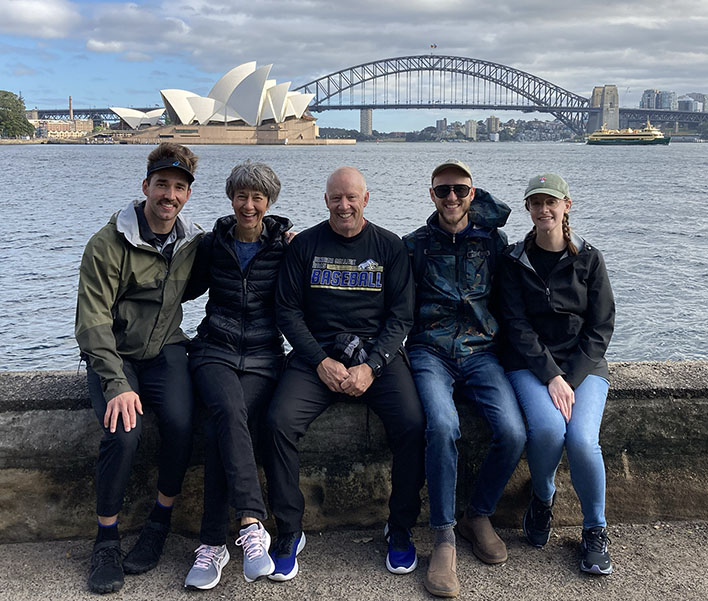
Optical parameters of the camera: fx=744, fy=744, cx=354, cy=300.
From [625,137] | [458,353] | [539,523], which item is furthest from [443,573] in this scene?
[625,137]

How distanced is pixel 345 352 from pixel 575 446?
0.89 metres

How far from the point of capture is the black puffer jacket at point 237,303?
2.85m

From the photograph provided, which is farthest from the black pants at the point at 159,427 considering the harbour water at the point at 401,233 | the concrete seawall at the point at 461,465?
the harbour water at the point at 401,233

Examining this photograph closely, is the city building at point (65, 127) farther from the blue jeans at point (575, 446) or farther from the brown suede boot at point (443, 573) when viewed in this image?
the brown suede boot at point (443, 573)

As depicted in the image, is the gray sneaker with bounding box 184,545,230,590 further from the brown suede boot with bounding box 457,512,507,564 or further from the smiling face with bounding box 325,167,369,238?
the smiling face with bounding box 325,167,369,238

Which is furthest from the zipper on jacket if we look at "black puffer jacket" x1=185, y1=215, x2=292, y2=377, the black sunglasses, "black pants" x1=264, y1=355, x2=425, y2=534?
the black sunglasses

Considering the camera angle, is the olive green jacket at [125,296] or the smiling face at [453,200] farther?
the smiling face at [453,200]

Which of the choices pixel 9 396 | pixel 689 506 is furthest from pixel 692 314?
pixel 9 396

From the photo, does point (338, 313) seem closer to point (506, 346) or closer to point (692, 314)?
point (506, 346)

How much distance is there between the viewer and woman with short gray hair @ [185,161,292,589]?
2506mm

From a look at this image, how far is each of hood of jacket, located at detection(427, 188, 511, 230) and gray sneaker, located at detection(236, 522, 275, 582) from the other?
137 cm

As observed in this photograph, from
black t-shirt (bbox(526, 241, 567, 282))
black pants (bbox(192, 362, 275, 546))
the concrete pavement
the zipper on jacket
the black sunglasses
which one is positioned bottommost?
the concrete pavement

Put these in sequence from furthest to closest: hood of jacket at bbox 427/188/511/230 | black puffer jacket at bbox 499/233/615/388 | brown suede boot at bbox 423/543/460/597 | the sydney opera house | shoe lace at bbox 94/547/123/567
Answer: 1. the sydney opera house
2. hood of jacket at bbox 427/188/511/230
3. black puffer jacket at bbox 499/233/615/388
4. shoe lace at bbox 94/547/123/567
5. brown suede boot at bbox 423/543/460/597

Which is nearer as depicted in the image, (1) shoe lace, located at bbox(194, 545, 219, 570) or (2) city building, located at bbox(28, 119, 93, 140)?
(1) shoe lace, located at bbox(194, 545, 219, 570)
